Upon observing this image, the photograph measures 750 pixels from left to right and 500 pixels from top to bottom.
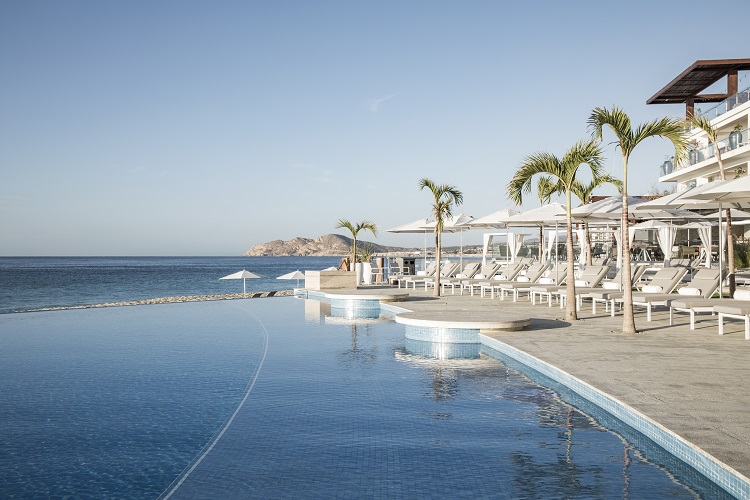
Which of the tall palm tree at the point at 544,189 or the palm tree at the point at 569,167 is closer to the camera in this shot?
the palm tree at the point at 569,167

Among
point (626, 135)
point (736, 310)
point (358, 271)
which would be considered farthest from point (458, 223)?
point (736, 310)

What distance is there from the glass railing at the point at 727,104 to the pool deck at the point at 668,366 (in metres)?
20.2

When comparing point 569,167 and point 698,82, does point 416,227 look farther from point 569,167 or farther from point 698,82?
point 698,82

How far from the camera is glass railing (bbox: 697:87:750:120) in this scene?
1088 inches

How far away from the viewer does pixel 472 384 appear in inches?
283

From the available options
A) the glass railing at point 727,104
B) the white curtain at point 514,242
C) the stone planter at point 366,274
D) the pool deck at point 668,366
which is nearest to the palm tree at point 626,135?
the pool deck at point 668,366

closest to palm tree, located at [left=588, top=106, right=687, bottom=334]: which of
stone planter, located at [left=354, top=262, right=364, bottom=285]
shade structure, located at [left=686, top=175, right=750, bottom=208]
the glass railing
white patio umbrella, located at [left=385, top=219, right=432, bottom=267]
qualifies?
shade structure, located at [left=686, top=175, right=750, bottom=208]

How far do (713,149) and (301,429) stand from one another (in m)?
29.4

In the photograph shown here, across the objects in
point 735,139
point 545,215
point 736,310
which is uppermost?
point 735,139

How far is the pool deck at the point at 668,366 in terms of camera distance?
14.5 ft

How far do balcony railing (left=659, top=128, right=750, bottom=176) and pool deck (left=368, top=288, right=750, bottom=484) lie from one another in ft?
53.8

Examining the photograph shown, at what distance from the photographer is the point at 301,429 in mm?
5484

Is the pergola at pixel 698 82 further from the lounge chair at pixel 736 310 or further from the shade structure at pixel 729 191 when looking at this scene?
the lounge chair at pixel 736 310

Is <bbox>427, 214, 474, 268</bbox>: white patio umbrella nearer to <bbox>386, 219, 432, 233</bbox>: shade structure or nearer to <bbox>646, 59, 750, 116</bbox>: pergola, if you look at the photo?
<bbox>386, 219, 432, 233</bbox>: shade structure
